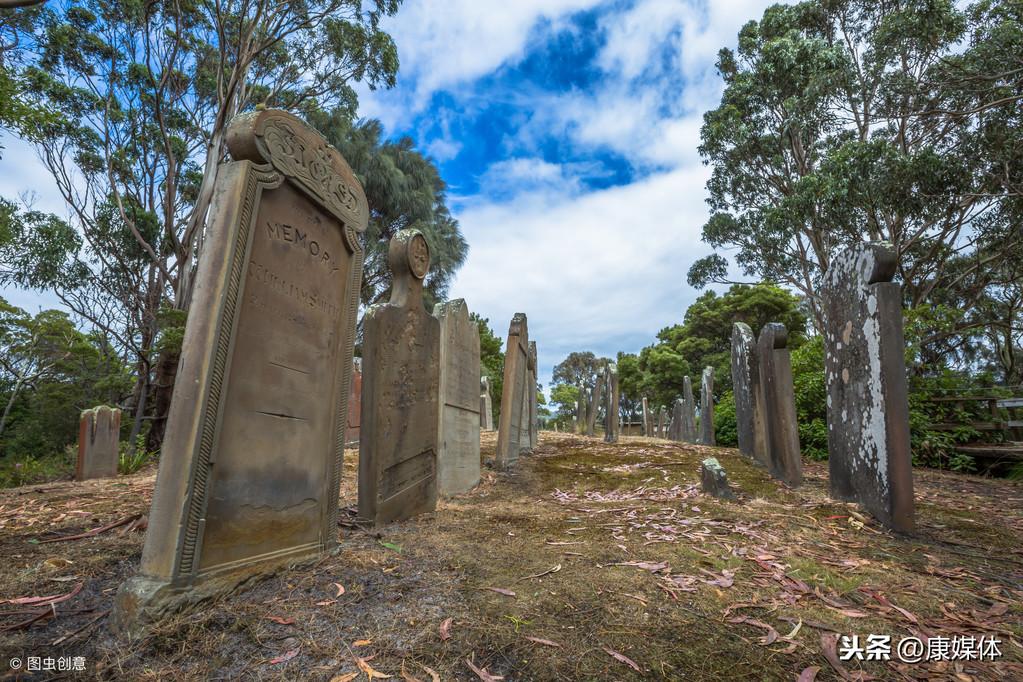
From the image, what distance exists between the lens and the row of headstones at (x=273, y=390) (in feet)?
7.49

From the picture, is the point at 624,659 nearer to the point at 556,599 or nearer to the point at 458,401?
the point at 556,599

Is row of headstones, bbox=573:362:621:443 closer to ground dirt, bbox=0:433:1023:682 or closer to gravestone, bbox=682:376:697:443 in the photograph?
gravestone, bbox=682:376:697:443

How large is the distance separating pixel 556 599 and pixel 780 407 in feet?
15.5

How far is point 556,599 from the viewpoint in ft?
7.86

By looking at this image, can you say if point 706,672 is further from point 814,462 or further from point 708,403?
point 708,403

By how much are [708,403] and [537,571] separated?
1147 centimetres

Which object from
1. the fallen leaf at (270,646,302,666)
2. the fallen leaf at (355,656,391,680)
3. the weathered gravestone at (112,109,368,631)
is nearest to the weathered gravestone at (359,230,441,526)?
the weathered gravestone at (112,109,368,631)

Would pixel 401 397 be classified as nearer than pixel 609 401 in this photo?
Yes

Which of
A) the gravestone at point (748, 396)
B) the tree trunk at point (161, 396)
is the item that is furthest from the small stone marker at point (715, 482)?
the tree trunk at point (161, 396)

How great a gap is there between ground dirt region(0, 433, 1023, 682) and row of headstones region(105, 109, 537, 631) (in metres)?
0.23

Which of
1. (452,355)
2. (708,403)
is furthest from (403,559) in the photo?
(708,403)

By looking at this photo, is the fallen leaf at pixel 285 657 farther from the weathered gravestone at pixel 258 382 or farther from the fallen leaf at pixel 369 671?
the weathered gravestone at pixel 258 382

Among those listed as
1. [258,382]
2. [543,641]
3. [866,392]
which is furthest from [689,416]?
→ [258,382]

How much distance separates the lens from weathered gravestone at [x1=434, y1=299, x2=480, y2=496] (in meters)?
5.46
